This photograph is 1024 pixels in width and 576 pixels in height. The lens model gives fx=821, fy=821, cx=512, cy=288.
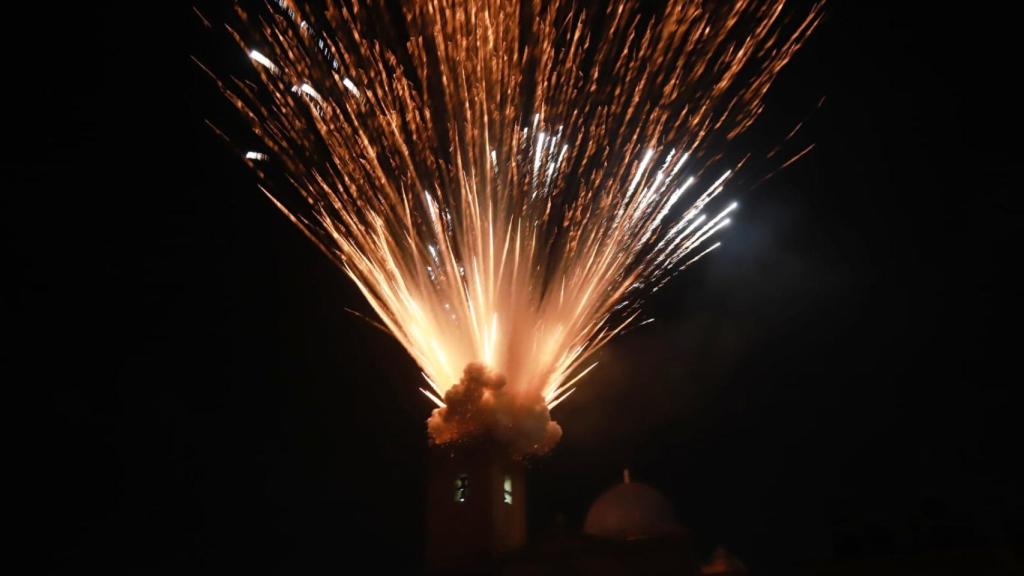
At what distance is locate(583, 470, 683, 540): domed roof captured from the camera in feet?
89.9

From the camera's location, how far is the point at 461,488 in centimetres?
2706

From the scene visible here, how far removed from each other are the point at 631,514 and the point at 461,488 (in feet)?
19.2

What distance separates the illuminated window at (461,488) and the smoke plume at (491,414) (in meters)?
1.35

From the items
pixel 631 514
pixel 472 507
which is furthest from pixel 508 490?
pixel 631 514

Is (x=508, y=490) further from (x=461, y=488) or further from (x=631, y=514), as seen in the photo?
(x=631, y=514)

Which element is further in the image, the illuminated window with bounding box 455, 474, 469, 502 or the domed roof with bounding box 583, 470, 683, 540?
the domed roof with bounding box 583, 470, 683, 540

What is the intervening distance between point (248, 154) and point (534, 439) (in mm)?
13333

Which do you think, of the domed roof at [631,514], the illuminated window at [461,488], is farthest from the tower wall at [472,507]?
the domed roof at [631,514]

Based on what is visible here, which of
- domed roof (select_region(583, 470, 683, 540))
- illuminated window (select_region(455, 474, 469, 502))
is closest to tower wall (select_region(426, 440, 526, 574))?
illuminated window (select_region(455, 474, 469, 502))

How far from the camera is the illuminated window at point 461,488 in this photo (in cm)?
2683

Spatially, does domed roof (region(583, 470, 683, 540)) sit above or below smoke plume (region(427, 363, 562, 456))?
below

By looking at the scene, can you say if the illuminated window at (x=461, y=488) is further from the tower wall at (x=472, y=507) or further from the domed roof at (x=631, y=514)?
the domed roof at (x=631, y=514)

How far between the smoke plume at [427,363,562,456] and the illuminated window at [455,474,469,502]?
1347 mm

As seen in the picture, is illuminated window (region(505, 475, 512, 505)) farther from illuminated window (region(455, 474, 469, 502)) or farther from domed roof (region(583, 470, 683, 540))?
domed roof (region(583, 470, 683, 540))
